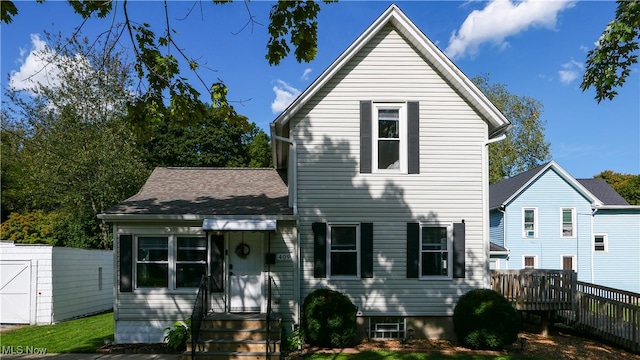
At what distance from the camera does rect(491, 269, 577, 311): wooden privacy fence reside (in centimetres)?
1162

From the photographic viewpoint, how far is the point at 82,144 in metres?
20.6

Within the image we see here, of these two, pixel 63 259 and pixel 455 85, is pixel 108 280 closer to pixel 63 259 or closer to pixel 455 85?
pixel 63 259

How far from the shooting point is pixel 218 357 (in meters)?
8.66

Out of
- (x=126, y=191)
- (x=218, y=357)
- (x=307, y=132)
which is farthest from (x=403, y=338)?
(x=126, y=191)

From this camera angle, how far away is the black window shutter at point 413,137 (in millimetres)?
10922

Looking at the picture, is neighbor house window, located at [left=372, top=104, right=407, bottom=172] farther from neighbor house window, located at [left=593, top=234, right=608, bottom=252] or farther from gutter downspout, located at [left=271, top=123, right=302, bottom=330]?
neighbor house window, located at [left=593, top=234, right=608, bottom=252]

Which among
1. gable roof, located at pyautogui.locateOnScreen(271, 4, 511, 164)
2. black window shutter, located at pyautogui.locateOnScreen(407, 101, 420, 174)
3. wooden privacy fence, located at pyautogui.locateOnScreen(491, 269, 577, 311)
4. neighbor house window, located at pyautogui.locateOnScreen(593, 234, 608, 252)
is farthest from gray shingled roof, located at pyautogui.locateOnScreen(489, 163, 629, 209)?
black window shutter, located at pyautogui.locateOnScreen(407, 101, 420, 174)

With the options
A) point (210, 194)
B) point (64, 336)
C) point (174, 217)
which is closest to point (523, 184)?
point (210, 194)

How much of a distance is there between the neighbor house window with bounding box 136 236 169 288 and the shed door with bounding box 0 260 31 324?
534 centimetres

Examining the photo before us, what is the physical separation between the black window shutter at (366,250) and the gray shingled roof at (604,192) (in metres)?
22.2

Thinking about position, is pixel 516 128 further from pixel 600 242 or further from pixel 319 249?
pixel 319 249

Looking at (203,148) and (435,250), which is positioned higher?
(203,148)

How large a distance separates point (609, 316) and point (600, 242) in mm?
15799

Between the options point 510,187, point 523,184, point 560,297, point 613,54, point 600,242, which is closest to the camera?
point 613,54
